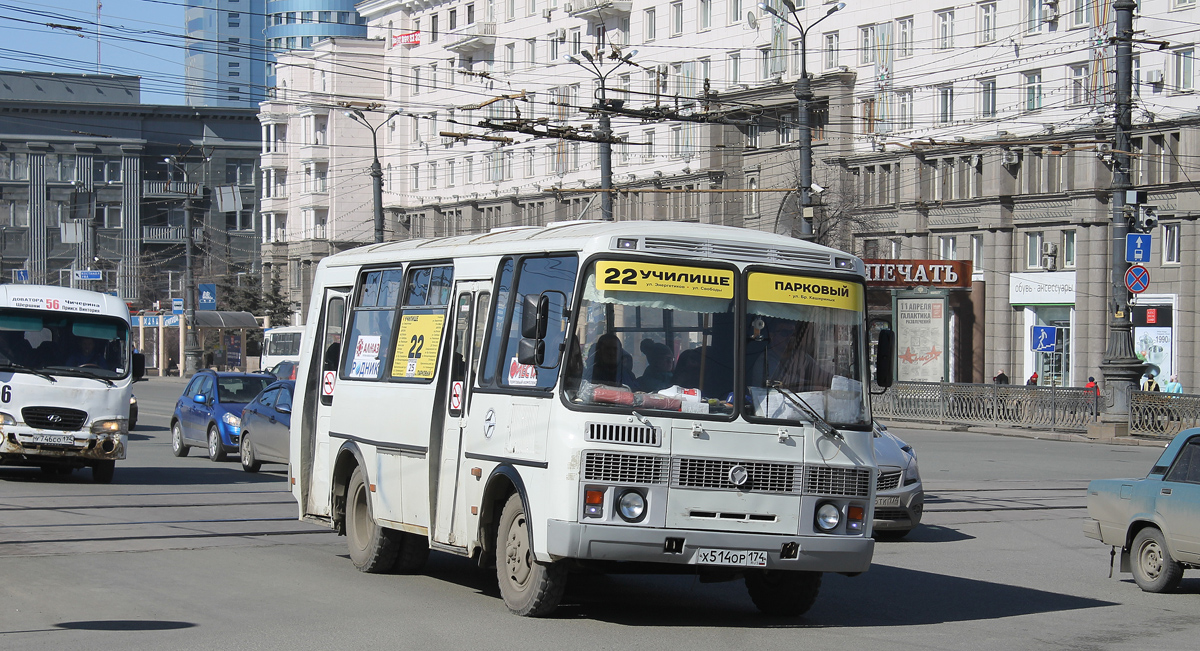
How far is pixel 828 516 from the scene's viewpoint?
9000mm

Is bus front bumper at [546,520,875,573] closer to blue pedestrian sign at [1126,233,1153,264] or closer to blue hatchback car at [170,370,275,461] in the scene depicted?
blue hatchback car at [170,370,275,461]

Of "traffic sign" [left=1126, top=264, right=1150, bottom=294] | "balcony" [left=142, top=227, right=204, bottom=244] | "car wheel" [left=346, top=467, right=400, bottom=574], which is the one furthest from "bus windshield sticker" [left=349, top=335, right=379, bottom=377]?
"balcony" [left=142, top=227, right=204, bottom=244]

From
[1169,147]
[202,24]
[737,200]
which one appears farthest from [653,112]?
[202,24]

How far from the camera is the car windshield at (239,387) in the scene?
990 inches

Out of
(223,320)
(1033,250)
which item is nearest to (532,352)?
(1033,250)

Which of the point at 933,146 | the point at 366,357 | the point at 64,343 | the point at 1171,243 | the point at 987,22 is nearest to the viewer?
the point at 366,357

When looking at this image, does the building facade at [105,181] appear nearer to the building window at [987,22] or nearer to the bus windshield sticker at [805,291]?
the building window at [987,22]

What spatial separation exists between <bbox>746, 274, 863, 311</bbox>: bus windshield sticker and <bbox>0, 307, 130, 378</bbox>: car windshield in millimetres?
12247

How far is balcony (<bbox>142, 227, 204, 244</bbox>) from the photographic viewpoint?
312 ft

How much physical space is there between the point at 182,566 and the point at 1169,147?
38070mm

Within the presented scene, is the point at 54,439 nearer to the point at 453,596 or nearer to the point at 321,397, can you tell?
the point at 321,397

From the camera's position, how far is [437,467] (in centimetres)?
1042

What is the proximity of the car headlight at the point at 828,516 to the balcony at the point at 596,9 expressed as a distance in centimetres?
5504

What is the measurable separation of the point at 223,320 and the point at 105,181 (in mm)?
25366
